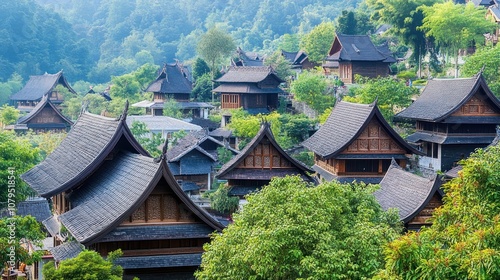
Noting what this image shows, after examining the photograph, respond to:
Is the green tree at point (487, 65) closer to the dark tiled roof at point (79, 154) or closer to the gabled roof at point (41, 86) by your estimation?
the dark tiled roof at point (79, 154)

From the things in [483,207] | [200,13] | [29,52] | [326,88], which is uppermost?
[200,13]

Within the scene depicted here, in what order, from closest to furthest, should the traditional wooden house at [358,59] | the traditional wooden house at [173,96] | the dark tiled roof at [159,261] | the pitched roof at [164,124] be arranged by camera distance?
1. the dark tiled roof at [159,261]
2. the pitched roof at [164,124]
3. the traditional wooden house at [358,59]
4. the traditional wooden house at [173,96]

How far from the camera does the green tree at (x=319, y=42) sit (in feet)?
258

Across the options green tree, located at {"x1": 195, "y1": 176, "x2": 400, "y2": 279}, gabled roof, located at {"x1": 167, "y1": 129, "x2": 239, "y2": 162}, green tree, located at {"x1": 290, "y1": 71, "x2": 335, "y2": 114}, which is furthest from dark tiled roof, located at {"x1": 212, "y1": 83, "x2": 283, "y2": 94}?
green tree, located at {"x1": 195, "y1": 176, "x2": 400, "y2": 279}

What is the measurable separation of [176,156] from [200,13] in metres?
141

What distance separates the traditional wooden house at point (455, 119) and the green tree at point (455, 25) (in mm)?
14065

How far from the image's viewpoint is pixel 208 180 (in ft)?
163

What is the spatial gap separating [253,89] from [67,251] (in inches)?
1781

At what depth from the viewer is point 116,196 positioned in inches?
873

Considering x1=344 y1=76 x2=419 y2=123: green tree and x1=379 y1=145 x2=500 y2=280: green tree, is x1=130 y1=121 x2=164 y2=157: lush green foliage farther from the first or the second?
x1=379 y1=145 x2=500 y2=280: green tree

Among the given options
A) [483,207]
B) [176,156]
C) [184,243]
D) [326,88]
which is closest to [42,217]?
[176,156]

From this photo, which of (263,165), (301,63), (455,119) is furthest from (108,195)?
(301,63)

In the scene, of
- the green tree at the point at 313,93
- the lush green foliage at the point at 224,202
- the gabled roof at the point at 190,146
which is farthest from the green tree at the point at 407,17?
the lush green foliage at the point at 224,202

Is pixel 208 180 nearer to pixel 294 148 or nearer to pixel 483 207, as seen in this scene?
pixel 294 148
